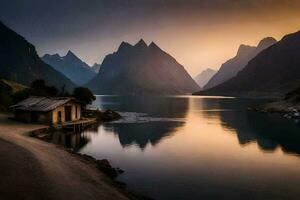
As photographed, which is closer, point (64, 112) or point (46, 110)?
point (46, 110)

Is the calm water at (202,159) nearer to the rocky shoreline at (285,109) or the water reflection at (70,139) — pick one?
the water reflection at (70,139)

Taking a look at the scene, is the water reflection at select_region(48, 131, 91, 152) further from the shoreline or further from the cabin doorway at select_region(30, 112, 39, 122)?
the shoreline

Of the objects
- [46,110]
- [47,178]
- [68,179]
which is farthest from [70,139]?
[47,178]

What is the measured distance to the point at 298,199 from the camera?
103 feet

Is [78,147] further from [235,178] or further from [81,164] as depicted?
[235,178]

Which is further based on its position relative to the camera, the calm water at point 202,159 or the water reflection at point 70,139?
the water reflection at point 70,139

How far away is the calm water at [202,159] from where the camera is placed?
34.9 m

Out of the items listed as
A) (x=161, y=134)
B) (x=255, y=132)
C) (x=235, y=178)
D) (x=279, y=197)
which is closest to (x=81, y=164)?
(x=235, y=178)

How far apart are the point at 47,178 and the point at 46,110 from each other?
149ft

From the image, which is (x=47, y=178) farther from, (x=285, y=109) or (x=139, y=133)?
(x=285, y=109)

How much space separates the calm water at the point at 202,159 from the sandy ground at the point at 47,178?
6134 millimetres

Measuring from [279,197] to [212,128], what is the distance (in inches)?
2297

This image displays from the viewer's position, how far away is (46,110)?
70.4 meters

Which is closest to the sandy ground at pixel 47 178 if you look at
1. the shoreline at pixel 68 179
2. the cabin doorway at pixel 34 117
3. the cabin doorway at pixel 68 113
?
the shoreline at pixel 68 179
